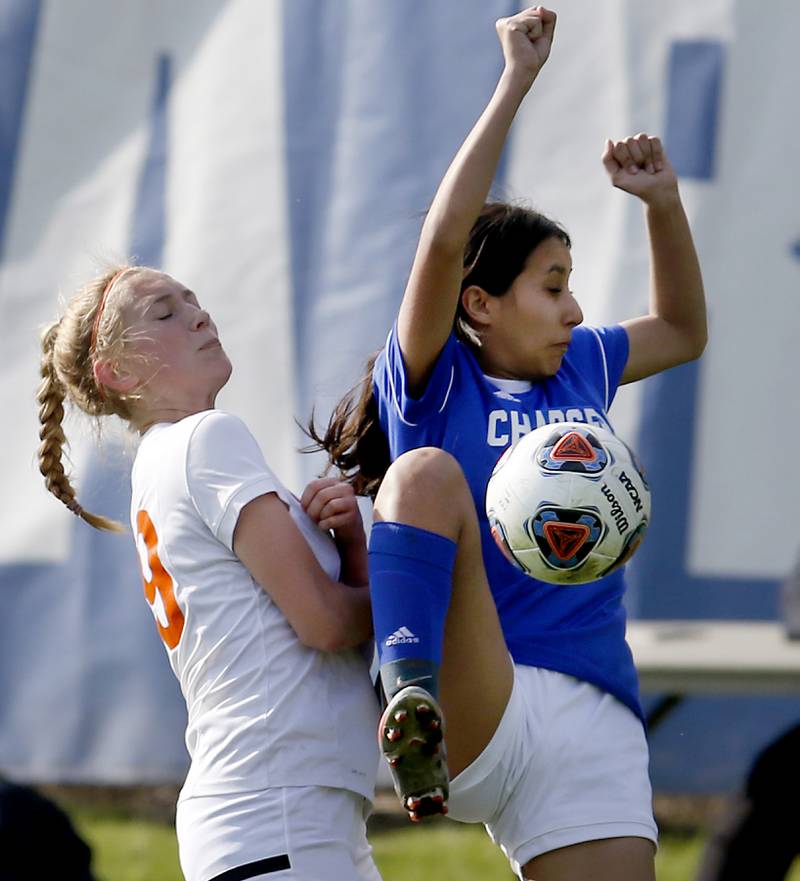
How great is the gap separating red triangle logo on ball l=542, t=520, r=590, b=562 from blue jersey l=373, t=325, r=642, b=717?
18cm

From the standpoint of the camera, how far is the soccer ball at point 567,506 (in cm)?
198

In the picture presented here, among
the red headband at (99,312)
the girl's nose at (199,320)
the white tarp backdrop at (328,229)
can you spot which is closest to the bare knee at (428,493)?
the girl's nose at (199,320)

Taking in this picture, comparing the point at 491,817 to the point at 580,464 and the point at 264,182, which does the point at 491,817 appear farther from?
the point at 264,182

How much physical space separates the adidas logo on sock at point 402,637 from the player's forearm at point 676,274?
83 cm

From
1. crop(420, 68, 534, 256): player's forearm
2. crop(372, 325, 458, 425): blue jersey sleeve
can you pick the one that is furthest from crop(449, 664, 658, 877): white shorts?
crop(420, 68, 534, 256): player's forearm

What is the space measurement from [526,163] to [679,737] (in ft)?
4.99

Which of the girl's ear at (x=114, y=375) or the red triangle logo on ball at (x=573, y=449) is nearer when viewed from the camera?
the red triangle logo on ball at (x=573, y=449)

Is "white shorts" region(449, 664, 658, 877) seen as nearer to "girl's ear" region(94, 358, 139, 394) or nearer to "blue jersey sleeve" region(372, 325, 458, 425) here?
"blue jersey sleeve" region(372, 325, 458, 425)

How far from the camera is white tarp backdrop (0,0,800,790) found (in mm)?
3840

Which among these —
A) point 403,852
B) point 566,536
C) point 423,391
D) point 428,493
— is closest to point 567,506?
point 566,536

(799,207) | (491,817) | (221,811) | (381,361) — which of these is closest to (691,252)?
(381,361)

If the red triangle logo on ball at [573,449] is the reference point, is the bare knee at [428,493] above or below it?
below

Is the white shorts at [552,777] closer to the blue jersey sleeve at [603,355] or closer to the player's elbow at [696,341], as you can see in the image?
the blue jersey sleeve at [603,355]

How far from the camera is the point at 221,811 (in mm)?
1940
